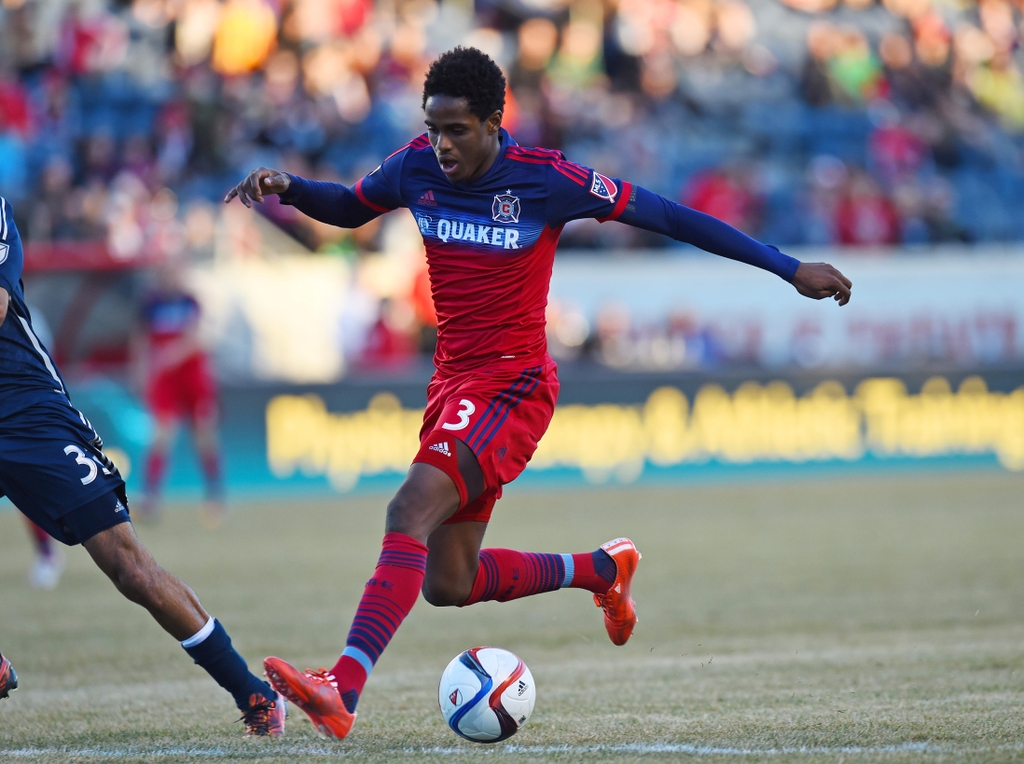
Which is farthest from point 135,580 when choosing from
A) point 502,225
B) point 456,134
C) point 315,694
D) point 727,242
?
point 727,242

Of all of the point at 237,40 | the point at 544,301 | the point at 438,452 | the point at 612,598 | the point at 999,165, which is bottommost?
the point at 612,598

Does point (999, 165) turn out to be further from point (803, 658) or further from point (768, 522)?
point (803, 658)

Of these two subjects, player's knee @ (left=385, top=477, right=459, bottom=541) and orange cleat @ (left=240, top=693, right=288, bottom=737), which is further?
orange cleat @ (left=240, top=693, right=288, bottom=737)

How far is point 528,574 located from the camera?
212 inches

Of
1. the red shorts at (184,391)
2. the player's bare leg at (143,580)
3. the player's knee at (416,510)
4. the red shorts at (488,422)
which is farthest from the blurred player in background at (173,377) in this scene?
the player's knee at (416,510)

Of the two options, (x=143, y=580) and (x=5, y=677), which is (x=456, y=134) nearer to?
(x=143, y=580)

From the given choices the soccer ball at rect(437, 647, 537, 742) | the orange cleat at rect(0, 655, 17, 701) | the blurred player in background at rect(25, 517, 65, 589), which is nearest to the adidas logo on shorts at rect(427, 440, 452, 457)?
the soccer ball at rect(437, 647, 537, 742)

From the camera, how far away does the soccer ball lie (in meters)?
4.59

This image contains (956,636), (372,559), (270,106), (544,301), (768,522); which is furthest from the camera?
(270,106)

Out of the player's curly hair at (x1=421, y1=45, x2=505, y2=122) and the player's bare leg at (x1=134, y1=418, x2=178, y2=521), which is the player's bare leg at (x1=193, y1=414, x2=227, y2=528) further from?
the player's curly hair at (x1=421, y1=45, x2=505, y2=122)

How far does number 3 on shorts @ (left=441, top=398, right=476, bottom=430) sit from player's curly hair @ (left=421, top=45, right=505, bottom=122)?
1.02 meters

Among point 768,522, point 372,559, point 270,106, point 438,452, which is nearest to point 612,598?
point 438,452

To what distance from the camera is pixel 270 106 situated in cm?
1878

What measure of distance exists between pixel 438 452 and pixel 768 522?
8.82 metres
